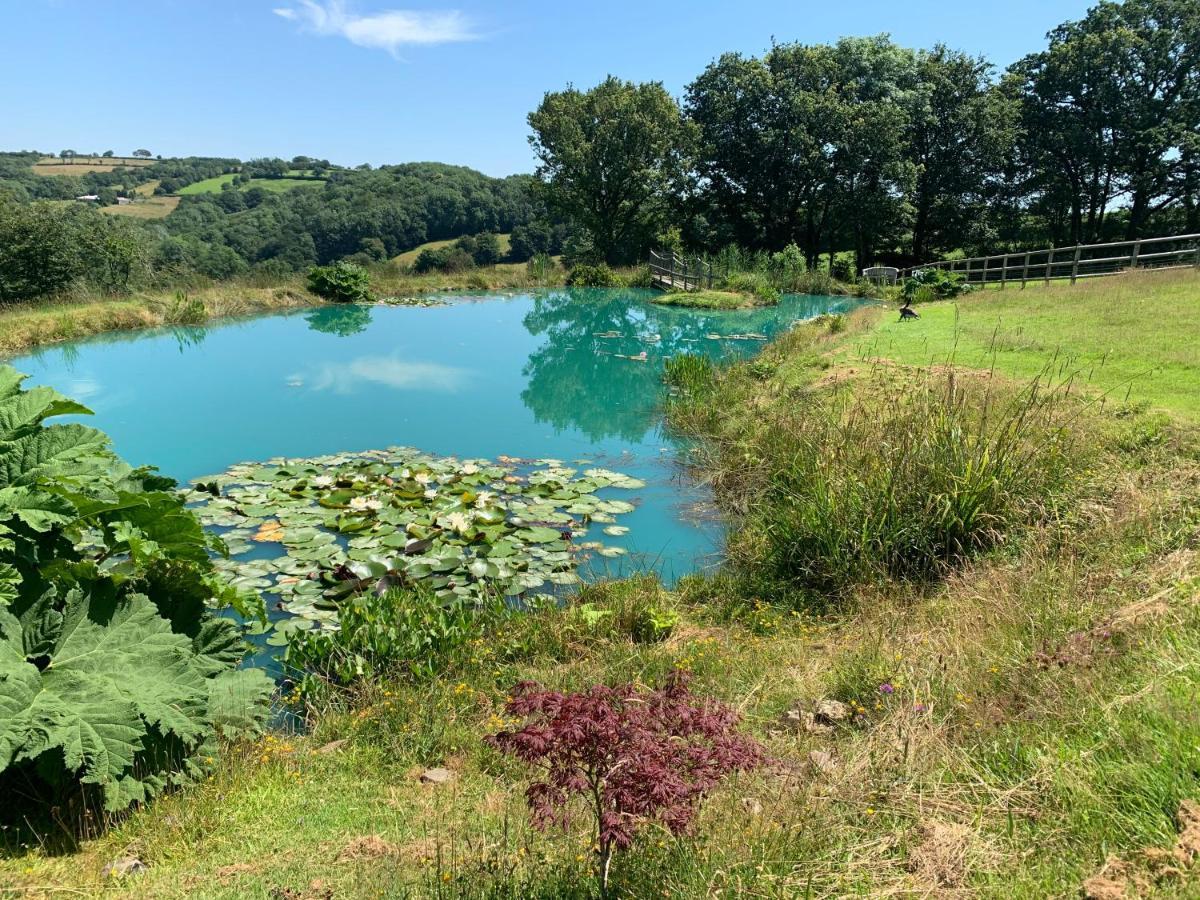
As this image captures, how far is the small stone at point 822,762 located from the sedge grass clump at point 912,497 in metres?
2.33

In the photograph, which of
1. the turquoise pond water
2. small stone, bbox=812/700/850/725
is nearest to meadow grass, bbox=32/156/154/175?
the turquoise pond water

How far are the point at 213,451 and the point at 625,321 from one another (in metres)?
14.4

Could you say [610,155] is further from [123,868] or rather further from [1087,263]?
[123,868]

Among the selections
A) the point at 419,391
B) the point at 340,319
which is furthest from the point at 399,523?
the point at 340,319

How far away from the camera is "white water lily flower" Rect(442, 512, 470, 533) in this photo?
6.38m

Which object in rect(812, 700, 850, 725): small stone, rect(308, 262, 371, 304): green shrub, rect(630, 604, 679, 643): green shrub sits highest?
rect(308, 262, 371, 304): green shrub

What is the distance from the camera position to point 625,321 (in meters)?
21.7

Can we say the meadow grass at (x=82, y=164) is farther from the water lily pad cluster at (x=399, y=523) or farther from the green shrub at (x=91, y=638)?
the green shrub at (x=91, y=638)

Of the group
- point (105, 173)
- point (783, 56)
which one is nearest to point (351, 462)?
point (783, 56)

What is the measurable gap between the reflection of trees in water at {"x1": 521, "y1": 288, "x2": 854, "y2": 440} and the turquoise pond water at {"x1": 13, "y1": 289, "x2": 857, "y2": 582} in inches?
2.5

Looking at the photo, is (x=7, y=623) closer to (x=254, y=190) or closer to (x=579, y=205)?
(x=579, y=205)

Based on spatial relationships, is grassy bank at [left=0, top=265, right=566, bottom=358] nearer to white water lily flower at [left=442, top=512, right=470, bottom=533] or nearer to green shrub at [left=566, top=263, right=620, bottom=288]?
green shrub at [left=566, top=263, right=620, bottom=288]

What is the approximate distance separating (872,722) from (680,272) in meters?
29.0

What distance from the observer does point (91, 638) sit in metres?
2.71
